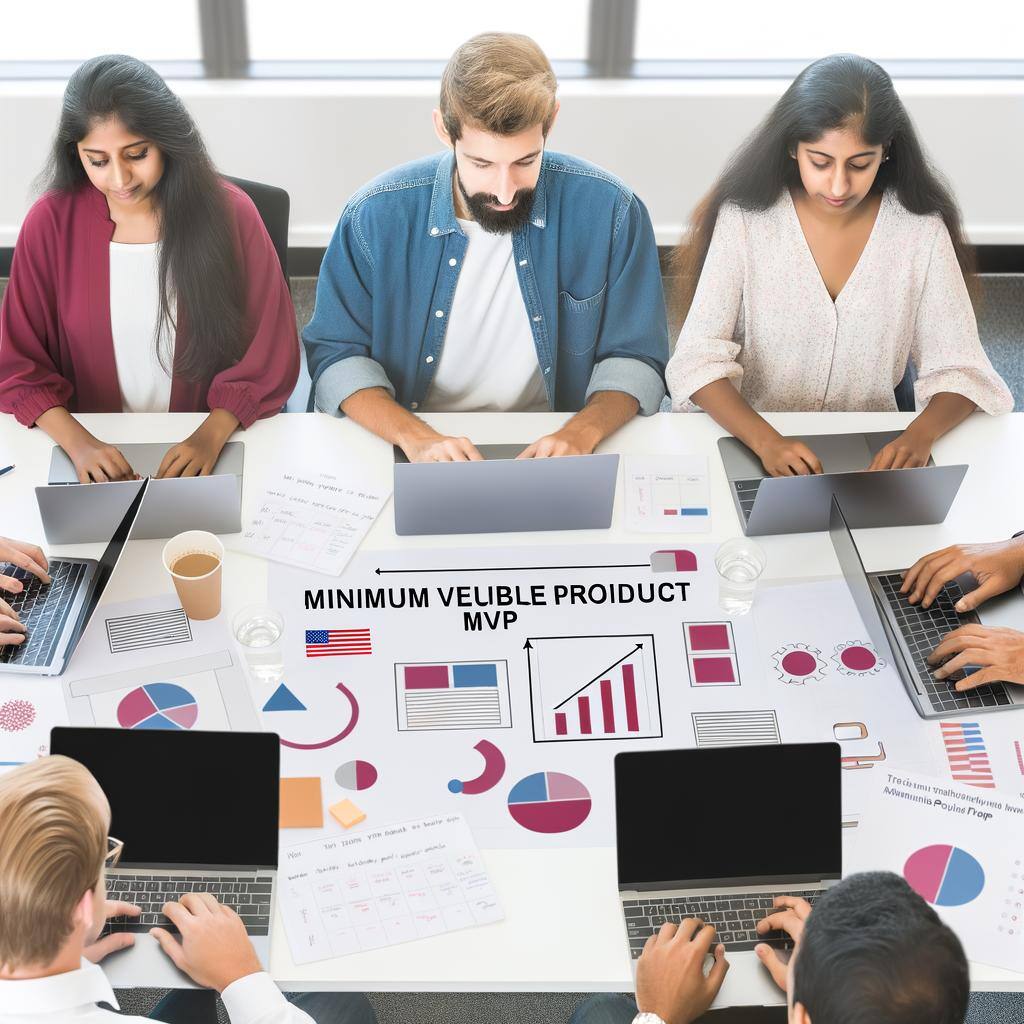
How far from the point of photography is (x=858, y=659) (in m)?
1.94

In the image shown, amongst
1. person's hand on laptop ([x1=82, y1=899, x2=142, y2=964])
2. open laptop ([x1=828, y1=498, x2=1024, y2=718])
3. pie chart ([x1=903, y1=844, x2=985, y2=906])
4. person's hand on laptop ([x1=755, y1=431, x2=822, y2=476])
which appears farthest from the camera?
person's hand on laptop ([x1=755, y1=431, x2=822, y2=476])

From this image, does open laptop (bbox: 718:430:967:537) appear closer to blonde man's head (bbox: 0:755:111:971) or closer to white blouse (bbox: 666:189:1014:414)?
white blouse (bbox: 666:189:1014:414)

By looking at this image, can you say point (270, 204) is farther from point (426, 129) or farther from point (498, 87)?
point (426, 129)

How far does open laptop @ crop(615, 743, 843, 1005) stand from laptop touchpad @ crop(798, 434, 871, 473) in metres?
0.80

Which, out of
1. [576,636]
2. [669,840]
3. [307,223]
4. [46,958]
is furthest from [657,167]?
[46,958]

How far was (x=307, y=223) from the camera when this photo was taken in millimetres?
3943

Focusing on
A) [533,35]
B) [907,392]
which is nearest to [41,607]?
[907,392]

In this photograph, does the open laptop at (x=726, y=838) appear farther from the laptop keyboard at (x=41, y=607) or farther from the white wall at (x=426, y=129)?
the white wall at (x=426, y=129)

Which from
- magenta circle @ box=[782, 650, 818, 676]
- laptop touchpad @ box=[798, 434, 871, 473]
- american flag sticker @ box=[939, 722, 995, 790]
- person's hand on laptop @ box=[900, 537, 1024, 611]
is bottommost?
american flag sticker @ box=[939, 722, 995, 790]

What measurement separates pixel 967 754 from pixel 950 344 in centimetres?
92

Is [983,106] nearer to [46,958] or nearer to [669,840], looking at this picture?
[669,840]

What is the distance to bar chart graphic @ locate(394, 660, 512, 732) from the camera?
1.84m

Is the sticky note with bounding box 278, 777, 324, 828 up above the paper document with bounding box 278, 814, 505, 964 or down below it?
above

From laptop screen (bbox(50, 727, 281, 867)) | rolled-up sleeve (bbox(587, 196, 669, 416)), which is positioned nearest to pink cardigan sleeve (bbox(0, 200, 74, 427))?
laptop screen (bbox(50, 727, 281, 867))
